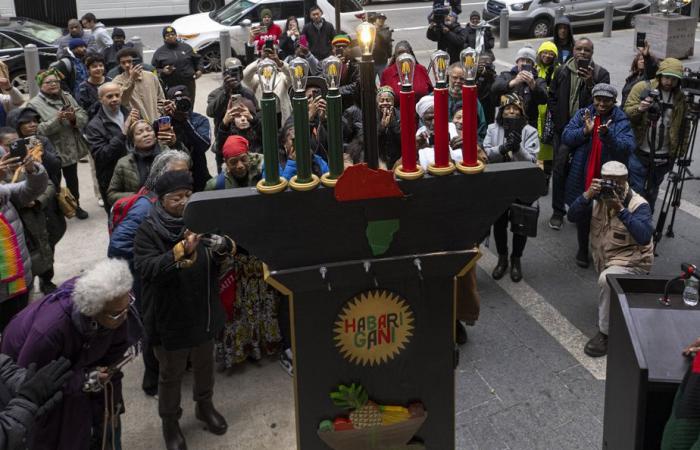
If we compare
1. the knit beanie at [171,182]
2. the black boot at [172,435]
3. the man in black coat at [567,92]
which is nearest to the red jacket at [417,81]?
the man in black coat at [567,92]

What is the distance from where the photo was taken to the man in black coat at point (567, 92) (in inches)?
314

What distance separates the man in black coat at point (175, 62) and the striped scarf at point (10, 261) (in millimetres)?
5585

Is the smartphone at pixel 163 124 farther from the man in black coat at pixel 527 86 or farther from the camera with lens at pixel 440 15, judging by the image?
the camera with lens at pixel 440 15

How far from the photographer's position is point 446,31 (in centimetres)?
1212

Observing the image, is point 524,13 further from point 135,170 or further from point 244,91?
point 135,170

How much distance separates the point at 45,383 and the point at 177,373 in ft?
4.29

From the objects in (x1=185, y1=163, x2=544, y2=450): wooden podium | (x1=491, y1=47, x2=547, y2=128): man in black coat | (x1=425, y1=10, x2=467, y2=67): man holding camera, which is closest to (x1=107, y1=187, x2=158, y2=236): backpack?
(x1=185, y1=163, x2=544, y2=450): wooden podium

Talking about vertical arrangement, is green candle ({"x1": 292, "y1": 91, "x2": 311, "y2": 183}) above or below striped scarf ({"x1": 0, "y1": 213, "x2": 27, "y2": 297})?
above

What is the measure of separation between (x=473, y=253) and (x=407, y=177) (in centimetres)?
42

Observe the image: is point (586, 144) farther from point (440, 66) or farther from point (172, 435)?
point (440, 66)

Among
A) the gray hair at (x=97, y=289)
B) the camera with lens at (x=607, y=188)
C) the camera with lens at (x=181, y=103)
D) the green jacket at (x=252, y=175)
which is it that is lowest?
the camera with lens at (x=607, y=188)

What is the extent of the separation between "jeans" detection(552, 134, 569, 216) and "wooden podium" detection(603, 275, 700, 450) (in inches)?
146

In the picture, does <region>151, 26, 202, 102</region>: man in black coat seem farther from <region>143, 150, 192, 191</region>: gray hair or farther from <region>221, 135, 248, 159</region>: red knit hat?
<region>143, 150, 192, 191</region>: gray hair

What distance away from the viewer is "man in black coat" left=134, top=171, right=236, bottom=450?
4.47 meters
